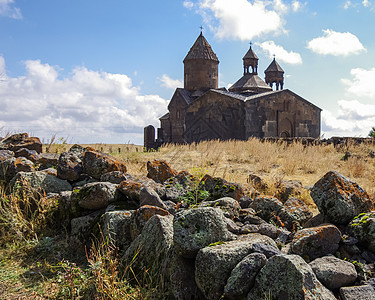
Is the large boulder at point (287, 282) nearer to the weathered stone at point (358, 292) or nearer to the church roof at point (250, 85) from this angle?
the weathered stone at point (358, 292)

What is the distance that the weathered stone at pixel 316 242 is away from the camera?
269 centimetres

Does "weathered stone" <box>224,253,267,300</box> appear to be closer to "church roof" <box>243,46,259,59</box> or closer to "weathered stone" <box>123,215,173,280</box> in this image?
"weathered stone" <box>123,215,173,280</box>

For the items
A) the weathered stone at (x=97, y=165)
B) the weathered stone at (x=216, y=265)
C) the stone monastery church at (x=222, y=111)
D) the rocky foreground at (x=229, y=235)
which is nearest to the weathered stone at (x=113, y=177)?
the rocky foreground at (x=229, y=235)

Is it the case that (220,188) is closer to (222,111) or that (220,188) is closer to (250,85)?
(222,111)

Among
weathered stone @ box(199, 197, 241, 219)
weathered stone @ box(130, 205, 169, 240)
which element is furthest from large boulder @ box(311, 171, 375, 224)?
weathered stone @ box(130, 205, 169, 240)

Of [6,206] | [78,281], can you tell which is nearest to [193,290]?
[78,281]

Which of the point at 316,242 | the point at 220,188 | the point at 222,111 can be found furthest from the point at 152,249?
the point at 222,111

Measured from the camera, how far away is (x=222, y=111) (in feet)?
78.3

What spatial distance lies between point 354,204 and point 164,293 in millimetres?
2038

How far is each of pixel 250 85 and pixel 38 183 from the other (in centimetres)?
2924

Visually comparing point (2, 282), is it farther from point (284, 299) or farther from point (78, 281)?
point (284, 299)

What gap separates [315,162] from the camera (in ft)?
29.4

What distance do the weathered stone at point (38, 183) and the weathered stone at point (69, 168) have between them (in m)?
0.11

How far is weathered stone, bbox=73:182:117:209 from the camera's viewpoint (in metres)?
4.12
